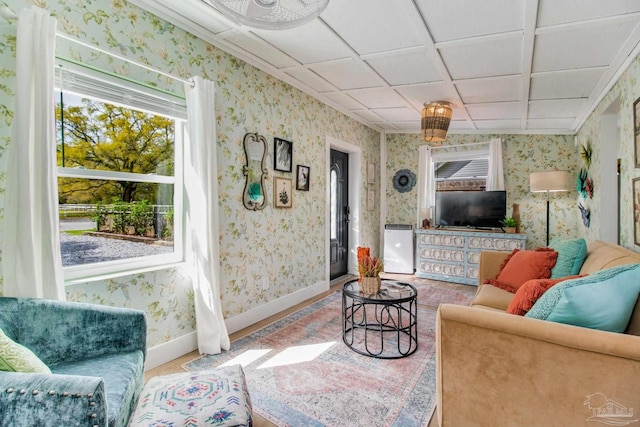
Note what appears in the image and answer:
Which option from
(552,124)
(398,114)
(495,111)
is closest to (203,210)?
(398,114)

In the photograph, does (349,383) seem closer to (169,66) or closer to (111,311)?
(111,311)

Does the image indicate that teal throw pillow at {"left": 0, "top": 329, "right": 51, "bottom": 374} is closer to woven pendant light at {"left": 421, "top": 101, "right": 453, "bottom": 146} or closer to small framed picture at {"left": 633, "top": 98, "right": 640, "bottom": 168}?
small framed picture at {"left": 633, "top": 98, "right": 640, "bottom": 168}

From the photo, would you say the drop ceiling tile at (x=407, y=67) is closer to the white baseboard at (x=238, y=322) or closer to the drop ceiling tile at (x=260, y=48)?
the drop ceiling tile at (x=260, y=48)

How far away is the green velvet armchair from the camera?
102cm

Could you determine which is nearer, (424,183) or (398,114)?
(398,114)

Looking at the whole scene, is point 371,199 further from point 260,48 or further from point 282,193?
point 260,48

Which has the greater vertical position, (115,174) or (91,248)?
(115,174)

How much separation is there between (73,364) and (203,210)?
1229 millimetres

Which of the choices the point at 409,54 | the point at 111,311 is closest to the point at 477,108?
the point at 409,54

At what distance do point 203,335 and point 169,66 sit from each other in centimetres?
206

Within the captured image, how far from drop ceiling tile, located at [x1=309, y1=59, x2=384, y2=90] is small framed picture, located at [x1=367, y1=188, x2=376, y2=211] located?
7.32ft

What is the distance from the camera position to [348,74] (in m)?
3.13

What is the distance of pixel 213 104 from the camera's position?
2508 mm

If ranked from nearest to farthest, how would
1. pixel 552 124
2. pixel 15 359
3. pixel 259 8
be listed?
pixel 15 359
pixel 259 8
pixel 552 124
